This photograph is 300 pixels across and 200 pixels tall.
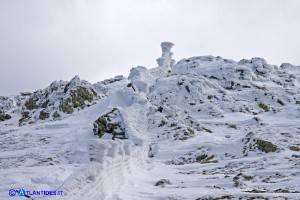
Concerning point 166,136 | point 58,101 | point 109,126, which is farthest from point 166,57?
point 109,126

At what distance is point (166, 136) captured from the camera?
111 ft

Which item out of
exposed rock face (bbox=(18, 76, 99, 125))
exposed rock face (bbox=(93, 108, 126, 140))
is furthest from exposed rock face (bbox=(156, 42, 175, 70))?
exposed rock face (bbox=(93, 108, 126, 140))

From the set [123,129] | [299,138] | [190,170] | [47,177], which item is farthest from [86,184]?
[299,138]

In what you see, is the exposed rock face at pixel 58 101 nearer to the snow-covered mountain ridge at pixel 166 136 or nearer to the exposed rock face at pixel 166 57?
the snow-covered mountain ridge at pixel 166 136

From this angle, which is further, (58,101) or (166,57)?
(166,57)

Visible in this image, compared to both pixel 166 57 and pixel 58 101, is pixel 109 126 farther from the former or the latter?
pixel 166 57

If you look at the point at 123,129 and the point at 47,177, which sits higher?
the point at 123,129

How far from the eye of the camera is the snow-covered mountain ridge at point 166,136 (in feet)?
37.9

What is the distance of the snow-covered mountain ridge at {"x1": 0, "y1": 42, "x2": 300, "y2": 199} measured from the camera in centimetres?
1155

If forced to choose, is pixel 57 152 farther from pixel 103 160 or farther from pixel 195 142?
pixel 103 160

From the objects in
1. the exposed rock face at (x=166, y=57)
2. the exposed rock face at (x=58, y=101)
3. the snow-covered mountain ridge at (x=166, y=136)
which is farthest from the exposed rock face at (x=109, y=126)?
the exposed rock face at (x=166, y=57)

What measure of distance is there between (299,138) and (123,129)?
15.0 meters

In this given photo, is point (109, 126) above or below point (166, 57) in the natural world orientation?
below

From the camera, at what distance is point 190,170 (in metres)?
20.2
